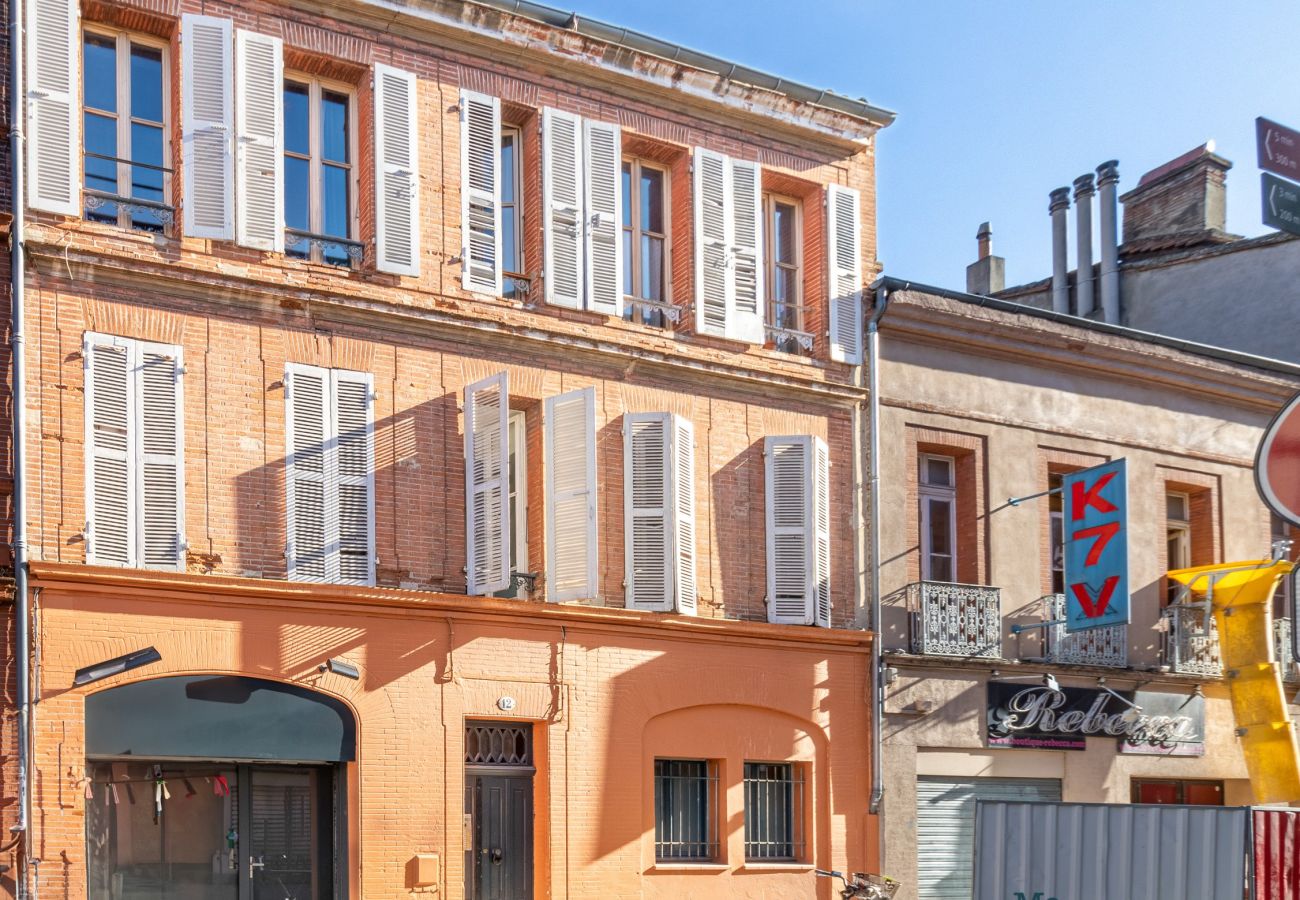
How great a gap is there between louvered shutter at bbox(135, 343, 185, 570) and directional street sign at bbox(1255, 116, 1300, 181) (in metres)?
10.9

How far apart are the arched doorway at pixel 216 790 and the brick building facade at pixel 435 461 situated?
0.11 feet

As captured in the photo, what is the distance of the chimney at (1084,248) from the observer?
33219mm

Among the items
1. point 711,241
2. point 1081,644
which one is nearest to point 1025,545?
point 1081,644

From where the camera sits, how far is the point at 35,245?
16.7 metres

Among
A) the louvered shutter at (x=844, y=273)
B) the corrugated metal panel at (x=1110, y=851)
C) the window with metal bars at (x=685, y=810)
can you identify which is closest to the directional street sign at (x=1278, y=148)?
the corrugated metal panel at (x=1110, y=851)

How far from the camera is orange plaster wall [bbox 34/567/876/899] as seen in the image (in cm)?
1661

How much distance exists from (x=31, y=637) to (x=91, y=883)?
7.53 feet

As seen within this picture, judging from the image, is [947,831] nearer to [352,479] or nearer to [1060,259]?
[352,479]

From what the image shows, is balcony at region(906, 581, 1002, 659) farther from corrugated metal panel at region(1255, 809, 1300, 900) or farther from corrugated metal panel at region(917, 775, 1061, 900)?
corrugated metal panel at region(1255, 809, 1300, 900)

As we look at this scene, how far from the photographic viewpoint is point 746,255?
863 inches

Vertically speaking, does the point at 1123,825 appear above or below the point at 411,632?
below

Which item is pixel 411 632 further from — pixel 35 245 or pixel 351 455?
pixel 35 245

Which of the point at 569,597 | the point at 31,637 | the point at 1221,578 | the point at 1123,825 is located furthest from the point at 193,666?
the point at 1221,578

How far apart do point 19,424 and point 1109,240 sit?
72.0 feet
